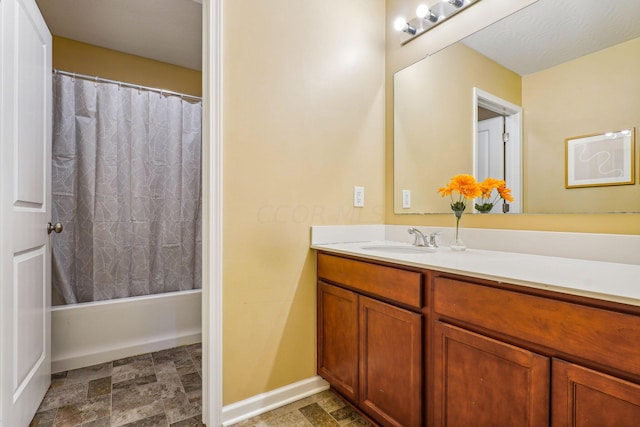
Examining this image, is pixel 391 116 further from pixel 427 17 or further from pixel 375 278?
pixel 375 278

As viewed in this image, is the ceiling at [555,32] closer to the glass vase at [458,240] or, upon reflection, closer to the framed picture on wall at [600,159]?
the framed picture on wall at [600,159]

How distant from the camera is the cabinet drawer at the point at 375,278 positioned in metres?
1.14

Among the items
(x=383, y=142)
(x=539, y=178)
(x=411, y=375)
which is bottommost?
(x=411, y=375)

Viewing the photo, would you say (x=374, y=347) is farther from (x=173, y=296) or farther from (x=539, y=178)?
(x=173, y=296)

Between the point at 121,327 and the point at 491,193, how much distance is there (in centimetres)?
243

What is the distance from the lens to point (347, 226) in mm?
1825

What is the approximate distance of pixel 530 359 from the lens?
0.82 metres

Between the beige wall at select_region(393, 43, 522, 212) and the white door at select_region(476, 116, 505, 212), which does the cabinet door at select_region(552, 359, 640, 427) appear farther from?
the beige wall at select_region(393, 43, 522, 212)

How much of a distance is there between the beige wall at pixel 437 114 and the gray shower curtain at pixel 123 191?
1.66 m

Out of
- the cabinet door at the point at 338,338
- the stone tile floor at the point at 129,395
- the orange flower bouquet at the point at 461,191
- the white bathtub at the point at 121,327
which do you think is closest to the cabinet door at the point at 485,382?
the cabinet door at the point at 338,338

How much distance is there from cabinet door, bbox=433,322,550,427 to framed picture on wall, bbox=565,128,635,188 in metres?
0.76

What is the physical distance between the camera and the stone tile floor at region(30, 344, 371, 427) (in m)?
1.47

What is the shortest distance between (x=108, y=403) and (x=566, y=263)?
85.4 inches

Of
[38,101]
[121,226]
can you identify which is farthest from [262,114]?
[121,226]
